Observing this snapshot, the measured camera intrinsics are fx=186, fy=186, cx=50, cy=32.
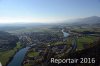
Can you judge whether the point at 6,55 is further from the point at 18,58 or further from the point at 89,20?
the point at 89,20

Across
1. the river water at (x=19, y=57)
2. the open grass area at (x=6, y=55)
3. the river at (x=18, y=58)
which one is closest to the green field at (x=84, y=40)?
the river water at (x=19, y=57)

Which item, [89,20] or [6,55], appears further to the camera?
[89,20]

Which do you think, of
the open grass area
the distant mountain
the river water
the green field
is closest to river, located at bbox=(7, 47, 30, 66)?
the river water

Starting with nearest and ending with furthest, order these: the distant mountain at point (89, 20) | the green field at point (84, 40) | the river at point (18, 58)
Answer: the green field at point (84, 40), the distant mountain at point (89, 20), the river at point (18, 58)

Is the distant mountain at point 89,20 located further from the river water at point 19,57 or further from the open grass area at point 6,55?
the open grass area at point 6,55

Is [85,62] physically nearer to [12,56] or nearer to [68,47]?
[68,47]

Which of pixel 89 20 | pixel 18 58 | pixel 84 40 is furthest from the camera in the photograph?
pixel 18 58

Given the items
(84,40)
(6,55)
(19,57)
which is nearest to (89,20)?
(84,40)

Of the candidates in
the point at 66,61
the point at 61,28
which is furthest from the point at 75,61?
the point at 61,28

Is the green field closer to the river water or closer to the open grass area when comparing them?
the river water
